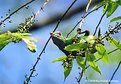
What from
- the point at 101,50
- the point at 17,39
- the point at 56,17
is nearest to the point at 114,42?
the point at 101,50

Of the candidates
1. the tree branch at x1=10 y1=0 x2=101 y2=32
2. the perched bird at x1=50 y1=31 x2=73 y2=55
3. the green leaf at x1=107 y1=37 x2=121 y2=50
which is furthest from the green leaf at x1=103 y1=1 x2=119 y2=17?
the tree branch at x1=10 y1=0 x2=101 y2=32

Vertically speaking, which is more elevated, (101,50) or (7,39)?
(7,39)

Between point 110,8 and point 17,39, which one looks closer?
point 17,39

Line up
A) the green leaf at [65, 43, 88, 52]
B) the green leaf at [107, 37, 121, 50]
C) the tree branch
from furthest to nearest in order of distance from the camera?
the tree branch, the green leaf at [107, 37, 121, 50], the green leaf at [65, 43, 88, 52]

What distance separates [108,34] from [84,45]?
0.11 m

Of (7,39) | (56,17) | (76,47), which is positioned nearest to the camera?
(76,47)

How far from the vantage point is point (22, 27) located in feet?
3.99

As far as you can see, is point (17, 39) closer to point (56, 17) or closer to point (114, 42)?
point (114, 42)

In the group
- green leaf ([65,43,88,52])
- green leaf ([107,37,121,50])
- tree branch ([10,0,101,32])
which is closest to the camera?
green leaf ([65,43,88,52])

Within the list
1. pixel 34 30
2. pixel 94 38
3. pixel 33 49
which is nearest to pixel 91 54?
pixel 94 38

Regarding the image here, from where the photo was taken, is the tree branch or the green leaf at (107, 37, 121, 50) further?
the tree branch

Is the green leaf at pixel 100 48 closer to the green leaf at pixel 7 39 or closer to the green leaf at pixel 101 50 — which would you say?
the green leaf at pixel 101 50

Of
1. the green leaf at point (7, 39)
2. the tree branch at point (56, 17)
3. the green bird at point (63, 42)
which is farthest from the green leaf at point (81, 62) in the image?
the tree branch at point (56, 17)

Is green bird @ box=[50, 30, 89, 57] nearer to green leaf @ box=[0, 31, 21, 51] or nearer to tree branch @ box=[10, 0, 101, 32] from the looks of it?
green leaf @ box=[0, 31, 21, 51]
